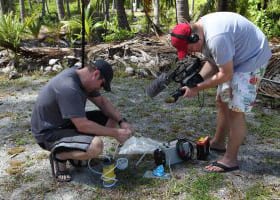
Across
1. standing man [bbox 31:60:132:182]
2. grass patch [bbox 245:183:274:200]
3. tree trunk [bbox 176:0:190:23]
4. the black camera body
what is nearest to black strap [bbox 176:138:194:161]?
the black camera body

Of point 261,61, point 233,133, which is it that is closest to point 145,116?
point 233,133

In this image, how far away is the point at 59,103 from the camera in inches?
131

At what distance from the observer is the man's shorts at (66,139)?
340cm

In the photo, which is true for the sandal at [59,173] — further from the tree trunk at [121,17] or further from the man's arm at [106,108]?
the tree trunk at [121,17]

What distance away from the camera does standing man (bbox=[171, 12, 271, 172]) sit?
3.13 metres

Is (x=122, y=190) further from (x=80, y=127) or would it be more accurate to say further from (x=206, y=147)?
(x=206, y=147)

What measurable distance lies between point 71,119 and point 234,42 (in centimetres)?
150

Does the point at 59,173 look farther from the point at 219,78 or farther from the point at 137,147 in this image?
the point at 219,78

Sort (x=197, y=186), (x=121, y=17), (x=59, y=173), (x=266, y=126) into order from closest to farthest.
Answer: (x=197, y=186)
(x=59, y=173)
(x=266, y=126)
(x=121, y=17)

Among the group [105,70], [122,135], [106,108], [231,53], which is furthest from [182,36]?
[106,108]

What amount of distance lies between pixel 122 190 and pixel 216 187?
2.79 ft

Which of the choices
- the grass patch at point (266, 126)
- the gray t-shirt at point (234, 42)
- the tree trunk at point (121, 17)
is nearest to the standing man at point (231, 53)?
the gray t-shirt at point (234, 42)

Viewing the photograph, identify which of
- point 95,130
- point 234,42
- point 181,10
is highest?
point 234,42

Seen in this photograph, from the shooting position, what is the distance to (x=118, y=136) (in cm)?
341
